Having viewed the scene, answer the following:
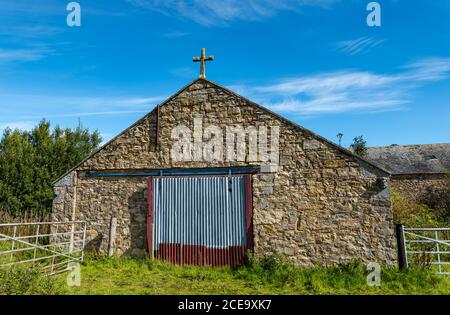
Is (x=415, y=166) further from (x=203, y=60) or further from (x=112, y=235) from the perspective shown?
(x=112, y=235)

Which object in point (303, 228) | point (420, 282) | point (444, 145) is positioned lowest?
point (420, 282)

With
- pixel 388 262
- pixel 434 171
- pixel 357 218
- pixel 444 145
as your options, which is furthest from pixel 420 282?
pixel 444 145

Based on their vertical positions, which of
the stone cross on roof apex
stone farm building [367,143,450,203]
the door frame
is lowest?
the door frame

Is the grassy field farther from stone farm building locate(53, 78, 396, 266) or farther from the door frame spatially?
the door frame

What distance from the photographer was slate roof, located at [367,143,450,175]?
2209 cm

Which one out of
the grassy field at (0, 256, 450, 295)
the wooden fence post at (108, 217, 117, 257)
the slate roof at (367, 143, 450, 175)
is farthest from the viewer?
the slate roof at (367, 143, 450, 175)

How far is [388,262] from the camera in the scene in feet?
24.1

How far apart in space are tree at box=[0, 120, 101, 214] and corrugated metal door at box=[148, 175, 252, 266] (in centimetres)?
1314

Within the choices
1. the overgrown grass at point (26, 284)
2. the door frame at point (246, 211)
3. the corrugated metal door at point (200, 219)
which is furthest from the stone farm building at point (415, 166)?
the overgrown grass at point (26, 284)

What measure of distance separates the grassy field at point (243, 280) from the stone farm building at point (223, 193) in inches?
15.9

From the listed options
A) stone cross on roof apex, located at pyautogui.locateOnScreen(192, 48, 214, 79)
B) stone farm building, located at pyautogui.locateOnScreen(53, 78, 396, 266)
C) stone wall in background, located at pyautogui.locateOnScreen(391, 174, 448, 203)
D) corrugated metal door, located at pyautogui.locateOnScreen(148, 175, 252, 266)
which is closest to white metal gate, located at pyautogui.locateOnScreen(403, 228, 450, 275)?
stone farm building, located at pyautogui.locateOnScreen(53, 78, 396, 266)

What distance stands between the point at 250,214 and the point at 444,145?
24956 mm
